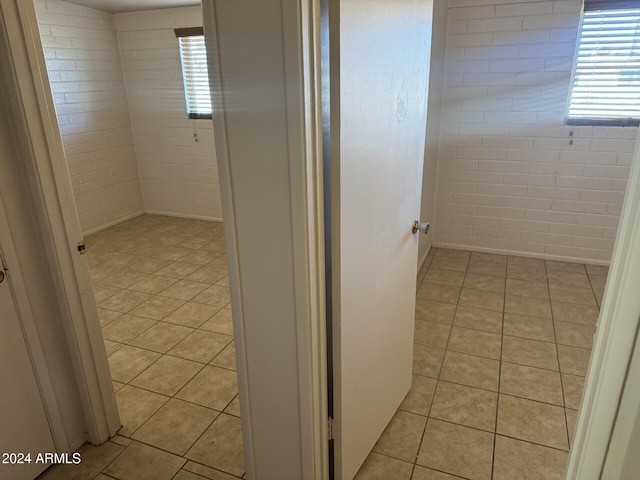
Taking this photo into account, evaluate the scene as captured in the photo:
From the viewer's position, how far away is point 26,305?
165 cm

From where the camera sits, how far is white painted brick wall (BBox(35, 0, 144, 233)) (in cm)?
418

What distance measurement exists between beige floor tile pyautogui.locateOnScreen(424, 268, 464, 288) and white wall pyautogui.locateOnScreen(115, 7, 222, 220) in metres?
2.66

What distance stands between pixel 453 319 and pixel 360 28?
2226mm

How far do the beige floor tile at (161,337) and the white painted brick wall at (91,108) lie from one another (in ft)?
7.79

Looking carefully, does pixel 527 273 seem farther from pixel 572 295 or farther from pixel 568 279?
pixel 572 295

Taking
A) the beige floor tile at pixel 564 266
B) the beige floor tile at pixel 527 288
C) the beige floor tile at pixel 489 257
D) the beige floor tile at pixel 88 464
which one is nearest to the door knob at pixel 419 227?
the beige floor tile at pixel 88 464

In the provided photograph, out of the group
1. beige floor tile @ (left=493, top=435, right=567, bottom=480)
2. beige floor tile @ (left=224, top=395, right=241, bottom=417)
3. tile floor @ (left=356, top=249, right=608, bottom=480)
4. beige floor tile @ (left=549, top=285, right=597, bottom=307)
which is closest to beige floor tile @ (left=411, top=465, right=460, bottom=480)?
tile floor @ (left=356, top=249, right=608, bottom=480)

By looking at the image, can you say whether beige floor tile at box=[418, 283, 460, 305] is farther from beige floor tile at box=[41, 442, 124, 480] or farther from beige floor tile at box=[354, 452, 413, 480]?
beige floor tile at box=[41, 442, 124, 480]

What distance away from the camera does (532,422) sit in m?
2.04

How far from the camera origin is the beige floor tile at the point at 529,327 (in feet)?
9.00

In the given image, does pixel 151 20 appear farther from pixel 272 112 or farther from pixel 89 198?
pixel 272 112

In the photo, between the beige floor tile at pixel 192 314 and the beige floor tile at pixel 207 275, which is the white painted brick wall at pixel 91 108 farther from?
the beige floor tile at pixel 192 314

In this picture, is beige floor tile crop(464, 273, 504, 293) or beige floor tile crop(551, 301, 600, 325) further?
beige floor tile crop(464, 273, 504, 293)

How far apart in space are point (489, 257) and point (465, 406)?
2.16 m
